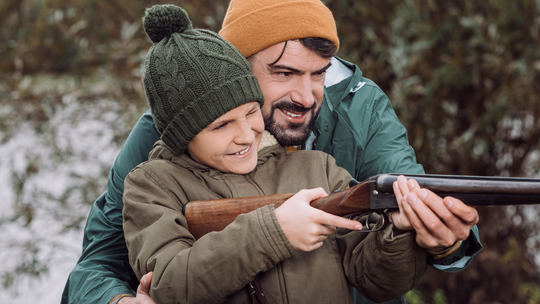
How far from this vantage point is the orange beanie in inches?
91.4

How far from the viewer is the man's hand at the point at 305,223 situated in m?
1.61

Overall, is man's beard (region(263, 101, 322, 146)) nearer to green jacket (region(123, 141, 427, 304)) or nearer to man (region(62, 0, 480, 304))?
man (region(62, 0, 480, 304))

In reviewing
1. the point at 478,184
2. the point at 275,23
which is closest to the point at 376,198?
the point at 478,184

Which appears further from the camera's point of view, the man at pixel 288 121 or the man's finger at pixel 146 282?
the man at pixel 288 121

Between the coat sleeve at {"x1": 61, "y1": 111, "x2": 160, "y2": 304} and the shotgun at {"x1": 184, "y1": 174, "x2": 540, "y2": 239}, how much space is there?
656 millimetres

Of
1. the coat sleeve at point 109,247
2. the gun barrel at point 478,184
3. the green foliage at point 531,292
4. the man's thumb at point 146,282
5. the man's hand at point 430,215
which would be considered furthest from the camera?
the green foliage at point 531,292

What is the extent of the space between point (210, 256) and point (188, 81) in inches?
25.5

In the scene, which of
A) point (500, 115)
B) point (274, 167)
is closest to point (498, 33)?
point (500, 115)

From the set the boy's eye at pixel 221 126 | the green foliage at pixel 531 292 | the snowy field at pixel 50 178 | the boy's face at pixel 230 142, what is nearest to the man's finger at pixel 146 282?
the boy's face at pixel 230 142

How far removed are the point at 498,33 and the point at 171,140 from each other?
10.9ft

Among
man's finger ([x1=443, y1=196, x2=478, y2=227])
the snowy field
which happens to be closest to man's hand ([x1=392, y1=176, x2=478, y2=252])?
man's finger ([x1=443, y1=196, x2=478, y2=227])

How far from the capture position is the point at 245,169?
1.88m

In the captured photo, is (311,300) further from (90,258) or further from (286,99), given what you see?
(90,258)

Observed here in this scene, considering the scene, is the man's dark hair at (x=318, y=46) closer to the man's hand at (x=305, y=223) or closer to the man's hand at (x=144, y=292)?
the man's hand at (x=305, y=223)
